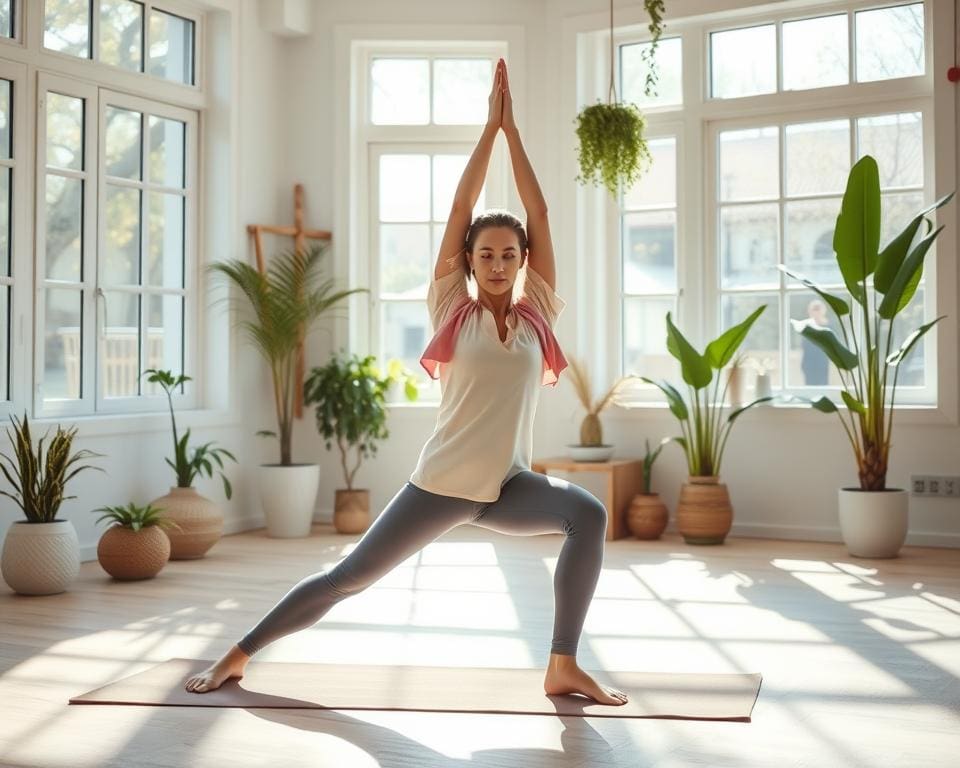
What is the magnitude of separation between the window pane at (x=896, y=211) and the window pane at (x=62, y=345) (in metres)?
4.02

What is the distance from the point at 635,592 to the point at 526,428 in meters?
1.80

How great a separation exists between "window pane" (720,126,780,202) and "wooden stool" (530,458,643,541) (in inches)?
62.3

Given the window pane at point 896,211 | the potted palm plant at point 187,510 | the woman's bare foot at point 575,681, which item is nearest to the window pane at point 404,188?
the potted palm plant at point 187,510

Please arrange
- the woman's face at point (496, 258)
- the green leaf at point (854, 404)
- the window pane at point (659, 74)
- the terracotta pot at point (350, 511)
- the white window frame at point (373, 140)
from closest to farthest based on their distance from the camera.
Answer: the woman's face at point (496, 258)
the green leaf at point (854, 404)
the terracotta pot at point (350, 511)
the window pane at point (659, 74)
the white window frame at point (373, 140)

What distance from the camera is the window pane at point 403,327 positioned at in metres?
6.74

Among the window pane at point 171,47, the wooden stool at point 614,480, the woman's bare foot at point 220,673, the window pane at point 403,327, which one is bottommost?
the woman's bare foot at point 220,673

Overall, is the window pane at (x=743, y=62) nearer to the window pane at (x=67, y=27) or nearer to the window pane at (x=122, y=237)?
the window pane at (x=122, y=237)

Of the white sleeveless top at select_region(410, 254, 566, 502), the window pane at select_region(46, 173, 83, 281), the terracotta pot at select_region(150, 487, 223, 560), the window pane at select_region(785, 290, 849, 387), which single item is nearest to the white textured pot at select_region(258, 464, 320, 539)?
the terracotta pot at select_region(150, 487, 223, 560)

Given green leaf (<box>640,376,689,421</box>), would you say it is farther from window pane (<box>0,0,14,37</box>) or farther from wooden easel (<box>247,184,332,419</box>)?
window pane (<box>0,0,14,37</box>)

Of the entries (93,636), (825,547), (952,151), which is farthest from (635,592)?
(952,151)

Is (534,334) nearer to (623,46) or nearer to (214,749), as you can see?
(214,749)

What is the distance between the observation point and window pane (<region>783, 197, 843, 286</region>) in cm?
609

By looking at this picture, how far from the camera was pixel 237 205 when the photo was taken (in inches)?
250

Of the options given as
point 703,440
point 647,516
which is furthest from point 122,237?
point 703,440
